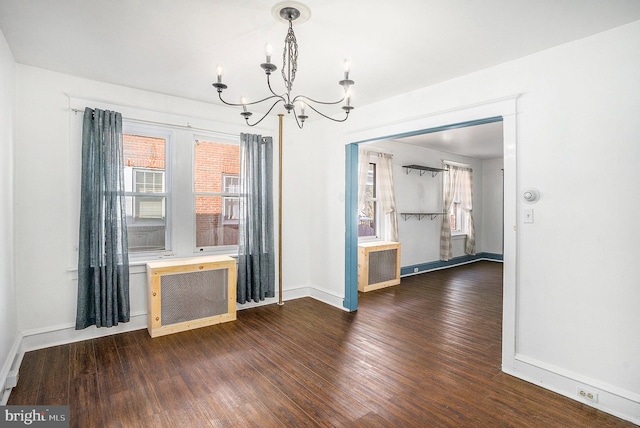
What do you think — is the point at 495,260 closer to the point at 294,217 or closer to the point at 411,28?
the point at 294,217

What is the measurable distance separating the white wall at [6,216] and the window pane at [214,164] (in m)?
1.74

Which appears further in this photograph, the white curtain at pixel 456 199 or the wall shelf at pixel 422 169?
the white curtain at pixel 456 199

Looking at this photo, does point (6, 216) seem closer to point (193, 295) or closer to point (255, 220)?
point (193, 295)

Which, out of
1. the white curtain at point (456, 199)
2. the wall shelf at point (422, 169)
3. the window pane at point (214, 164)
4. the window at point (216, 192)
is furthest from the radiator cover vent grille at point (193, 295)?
the white curtain at point (456, 199)

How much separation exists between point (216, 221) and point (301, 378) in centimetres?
244

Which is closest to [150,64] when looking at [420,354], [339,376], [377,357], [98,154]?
[98,154]

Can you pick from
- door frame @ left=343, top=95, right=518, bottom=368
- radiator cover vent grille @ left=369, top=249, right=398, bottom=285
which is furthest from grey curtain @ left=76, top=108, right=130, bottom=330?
radiator cover vent grille @ left=369, top=249, right=398, bottom=285

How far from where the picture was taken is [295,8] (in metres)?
2.03

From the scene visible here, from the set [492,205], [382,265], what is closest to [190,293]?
[382,265]

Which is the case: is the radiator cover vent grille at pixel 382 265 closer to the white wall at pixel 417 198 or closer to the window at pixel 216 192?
the white wall at pixel 417 198

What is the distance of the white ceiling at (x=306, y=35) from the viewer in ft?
6.70

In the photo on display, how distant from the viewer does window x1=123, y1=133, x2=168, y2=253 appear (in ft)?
12.1

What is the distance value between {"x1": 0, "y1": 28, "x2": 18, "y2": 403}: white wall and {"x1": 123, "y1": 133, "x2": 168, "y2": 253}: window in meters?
1.02

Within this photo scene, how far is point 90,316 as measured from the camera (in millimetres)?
3299
